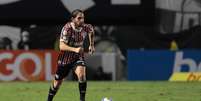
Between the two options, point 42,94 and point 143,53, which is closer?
point 42,94

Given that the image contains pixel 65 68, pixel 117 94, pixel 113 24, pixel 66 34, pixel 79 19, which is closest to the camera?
pixel 79 19

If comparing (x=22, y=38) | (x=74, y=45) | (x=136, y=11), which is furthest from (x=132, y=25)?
(x=74, y=45)

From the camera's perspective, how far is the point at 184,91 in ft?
60.4

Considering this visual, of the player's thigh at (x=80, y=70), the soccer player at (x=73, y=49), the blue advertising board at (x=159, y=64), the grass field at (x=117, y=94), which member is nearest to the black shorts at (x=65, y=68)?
the soccer player at (x=73, y=49)

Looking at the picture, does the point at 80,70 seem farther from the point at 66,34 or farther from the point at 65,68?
the point at 66,34

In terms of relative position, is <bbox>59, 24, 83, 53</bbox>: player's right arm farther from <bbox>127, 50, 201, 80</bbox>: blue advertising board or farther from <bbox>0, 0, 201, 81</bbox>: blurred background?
<bbox>0, 0, 201, 81</bbox>: blurred background

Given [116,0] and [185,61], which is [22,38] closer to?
[116,0]

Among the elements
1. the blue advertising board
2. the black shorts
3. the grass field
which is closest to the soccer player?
the black shorts

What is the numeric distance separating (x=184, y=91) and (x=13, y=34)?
1326 cm

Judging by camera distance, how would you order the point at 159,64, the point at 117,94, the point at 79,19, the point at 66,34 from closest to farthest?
1. the point at 79,19
2. the point at 66,34
3. the point at 117,94
4. the point at 159,64

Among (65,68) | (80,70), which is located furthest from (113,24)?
(80,70)

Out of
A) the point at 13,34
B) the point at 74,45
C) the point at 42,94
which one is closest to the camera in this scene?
the point at 74,45

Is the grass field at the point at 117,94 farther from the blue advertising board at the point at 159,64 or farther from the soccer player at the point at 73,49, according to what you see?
the blue advertising board at the point at 159,64

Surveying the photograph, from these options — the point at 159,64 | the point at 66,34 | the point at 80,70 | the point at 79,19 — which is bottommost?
the point at 159,64
